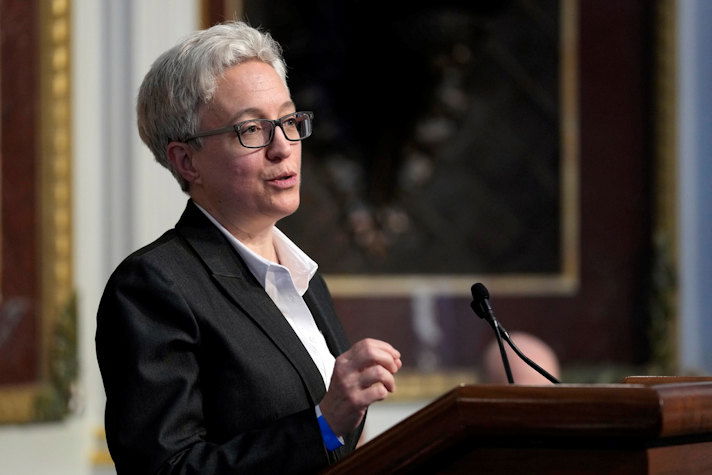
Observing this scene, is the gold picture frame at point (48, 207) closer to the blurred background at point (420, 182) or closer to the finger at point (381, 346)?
the blurred background at point (420, 182)

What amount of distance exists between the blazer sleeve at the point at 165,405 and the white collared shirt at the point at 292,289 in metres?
0.21

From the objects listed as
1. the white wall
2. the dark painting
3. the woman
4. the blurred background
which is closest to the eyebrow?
the woman

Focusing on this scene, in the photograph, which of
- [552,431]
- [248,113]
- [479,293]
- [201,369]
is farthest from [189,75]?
[552,431]

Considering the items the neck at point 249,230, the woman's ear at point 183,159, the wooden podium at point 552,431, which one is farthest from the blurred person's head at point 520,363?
the wooden podium at point 552,431

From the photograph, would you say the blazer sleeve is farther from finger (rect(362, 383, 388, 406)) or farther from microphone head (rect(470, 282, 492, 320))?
microphone head (rect(470, 282, 492, 320))

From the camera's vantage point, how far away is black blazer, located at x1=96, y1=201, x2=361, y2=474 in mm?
1646

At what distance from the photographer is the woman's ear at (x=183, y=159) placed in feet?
6.48

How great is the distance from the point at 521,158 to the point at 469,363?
0.93 metres

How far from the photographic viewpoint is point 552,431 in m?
1.39

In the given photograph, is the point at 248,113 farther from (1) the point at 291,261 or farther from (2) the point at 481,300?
(2) the point at 481,300

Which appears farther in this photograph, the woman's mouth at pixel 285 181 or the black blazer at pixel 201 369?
the woman's mouth at pixel 285 181

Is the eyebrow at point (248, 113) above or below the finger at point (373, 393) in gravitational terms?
above

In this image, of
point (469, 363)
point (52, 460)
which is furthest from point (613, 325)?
point (52, 460)

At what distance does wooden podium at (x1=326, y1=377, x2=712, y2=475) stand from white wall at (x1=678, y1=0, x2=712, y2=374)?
152 inches
